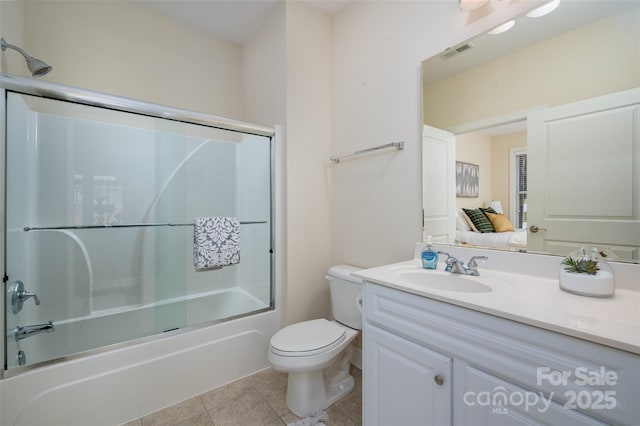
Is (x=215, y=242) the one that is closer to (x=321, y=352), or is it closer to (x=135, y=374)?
(x=135, y=374)

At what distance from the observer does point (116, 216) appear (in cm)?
174

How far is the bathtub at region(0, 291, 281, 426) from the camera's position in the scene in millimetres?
1222

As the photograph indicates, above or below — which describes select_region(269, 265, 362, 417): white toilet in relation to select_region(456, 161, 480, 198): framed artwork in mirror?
below

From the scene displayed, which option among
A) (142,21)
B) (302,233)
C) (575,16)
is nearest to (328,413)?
(302,233)

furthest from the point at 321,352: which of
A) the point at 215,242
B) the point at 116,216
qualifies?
the point at 116,216

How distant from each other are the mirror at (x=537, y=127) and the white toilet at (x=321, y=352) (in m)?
0.68

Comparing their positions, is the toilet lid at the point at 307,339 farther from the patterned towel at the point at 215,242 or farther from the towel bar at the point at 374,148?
the towel bar at the point at 374,148

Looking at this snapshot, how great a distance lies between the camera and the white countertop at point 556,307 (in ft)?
2.10

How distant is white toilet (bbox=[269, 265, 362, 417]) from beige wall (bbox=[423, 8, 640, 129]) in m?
1.20

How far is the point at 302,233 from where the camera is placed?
2.01 metres

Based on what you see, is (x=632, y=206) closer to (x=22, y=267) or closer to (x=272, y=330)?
(x=272, y=330)

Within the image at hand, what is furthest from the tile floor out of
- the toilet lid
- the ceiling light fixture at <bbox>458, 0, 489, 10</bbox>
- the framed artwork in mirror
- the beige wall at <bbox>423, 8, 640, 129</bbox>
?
the ceiling light fixture at <bbox>458, 0, 489, 10</bbox>

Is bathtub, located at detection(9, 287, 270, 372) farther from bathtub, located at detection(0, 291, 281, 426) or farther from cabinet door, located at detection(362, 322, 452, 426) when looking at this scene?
cabinet door, located at detection(362, 322, 452, 426)

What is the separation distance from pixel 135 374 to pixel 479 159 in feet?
7.03
